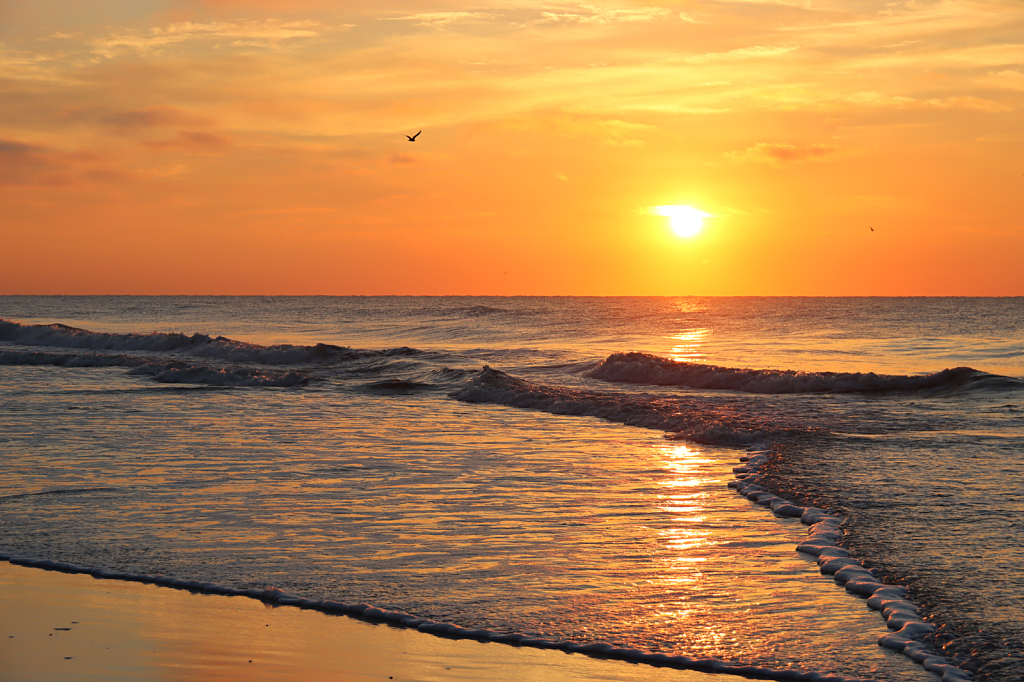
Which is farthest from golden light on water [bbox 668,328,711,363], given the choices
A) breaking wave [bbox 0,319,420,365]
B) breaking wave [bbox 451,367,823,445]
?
breaking wave [bbox 0,319,420,365]

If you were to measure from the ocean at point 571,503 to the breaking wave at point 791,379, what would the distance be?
16cm

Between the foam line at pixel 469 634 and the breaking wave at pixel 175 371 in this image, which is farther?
the breaking wave at pixel 175 371

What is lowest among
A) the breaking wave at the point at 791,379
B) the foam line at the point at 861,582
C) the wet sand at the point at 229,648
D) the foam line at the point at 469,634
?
the wet sand at the point at 229,648

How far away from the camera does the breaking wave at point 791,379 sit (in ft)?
69.8

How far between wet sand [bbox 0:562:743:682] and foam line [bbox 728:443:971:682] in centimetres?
127

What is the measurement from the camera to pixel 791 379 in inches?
892

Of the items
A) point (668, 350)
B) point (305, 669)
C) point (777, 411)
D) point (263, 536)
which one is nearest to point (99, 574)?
point (263, 536)

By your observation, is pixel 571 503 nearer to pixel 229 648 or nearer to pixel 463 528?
pixel 463 528

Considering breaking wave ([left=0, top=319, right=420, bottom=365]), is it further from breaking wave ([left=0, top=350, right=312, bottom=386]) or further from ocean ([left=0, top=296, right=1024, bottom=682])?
ocean ([left=0, top=296, right=1024, bottom=682])

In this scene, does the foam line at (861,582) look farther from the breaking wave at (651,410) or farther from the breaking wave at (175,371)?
the breaking wave at (175,371)

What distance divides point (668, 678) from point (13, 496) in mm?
7611

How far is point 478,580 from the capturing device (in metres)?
6.43

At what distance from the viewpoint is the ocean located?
18.9 ft

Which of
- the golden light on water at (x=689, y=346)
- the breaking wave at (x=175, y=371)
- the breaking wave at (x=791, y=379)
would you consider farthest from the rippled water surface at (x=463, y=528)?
the golden light on water at (x=689, y=346)
